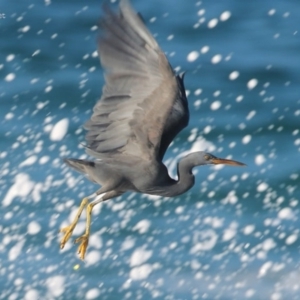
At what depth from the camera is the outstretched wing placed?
6188mm

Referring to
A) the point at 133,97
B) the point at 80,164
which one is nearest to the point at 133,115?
the point at 133,97

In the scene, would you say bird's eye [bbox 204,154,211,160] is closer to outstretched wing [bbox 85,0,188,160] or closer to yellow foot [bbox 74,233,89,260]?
outstretched wing [bbox 85,0,188,160]

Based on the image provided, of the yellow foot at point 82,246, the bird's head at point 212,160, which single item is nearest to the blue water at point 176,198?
the yellow foot at point 82,246

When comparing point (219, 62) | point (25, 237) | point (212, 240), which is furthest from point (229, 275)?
point (219, 62)

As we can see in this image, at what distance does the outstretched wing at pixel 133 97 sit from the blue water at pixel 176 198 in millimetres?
3575

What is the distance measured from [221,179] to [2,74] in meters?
2.38

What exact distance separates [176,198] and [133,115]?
423cm

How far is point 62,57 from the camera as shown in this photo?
11953mm

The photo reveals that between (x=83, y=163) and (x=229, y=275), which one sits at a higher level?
(x=83, y=163)

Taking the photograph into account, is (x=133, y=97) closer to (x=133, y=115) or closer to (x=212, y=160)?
(x=133, y=115)

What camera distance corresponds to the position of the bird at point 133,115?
620 centimetres

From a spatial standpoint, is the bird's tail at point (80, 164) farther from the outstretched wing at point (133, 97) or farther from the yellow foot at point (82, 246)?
the yellow foot at point (82, 246)

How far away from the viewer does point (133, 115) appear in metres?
6.50

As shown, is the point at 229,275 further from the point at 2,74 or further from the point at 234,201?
the point at 2,74
